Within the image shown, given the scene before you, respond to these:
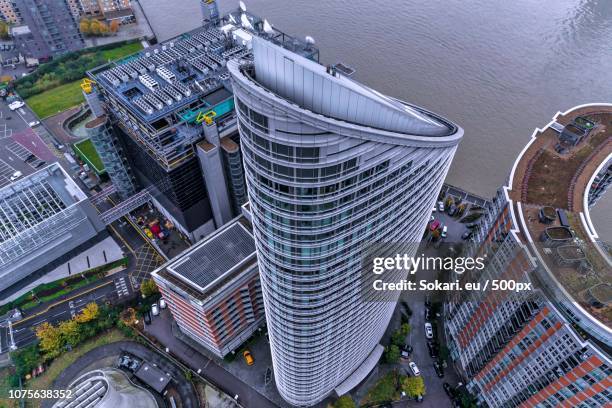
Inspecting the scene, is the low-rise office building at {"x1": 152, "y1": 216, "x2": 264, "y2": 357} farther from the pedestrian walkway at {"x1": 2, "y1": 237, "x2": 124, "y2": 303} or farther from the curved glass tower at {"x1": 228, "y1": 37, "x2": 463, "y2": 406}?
the pedestrian walkway at {"x1": 2, "y1": 237, "x2": 124, "y2": 303}

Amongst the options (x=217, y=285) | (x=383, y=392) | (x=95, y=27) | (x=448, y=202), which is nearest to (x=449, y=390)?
(x=383, y=392)

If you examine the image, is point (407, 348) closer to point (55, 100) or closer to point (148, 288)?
point (148, 288)

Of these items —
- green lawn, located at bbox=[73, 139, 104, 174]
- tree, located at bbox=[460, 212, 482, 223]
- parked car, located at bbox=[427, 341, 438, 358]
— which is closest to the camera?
parked car, located at bbox=[427, 341, 438, 358]

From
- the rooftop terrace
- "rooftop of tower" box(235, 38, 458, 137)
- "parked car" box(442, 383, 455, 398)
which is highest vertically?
"rooftop of tower" box(235, 38, 458, 137)

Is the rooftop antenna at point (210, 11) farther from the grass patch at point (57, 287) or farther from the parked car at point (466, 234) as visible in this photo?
the parked car at point (466, 234)

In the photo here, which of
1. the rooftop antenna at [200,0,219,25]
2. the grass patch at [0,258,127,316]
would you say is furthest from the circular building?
the rooftop antenna at [200,0,219,25]

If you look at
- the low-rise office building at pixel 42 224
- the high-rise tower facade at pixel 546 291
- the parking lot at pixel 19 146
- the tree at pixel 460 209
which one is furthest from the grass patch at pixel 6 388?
the tree at pixel 460 209

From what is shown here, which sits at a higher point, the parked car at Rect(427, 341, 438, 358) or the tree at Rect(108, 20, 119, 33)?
the tree at Rect(108, 20, 119, 33)
